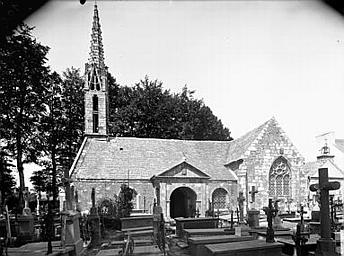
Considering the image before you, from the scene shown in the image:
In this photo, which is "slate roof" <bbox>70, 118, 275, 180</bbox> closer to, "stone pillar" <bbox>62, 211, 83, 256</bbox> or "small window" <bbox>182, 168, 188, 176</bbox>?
"small window" <bbox>182, 168, 188, 176</bbox>

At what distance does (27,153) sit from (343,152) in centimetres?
519

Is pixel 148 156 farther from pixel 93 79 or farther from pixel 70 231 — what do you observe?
pixel 70 231

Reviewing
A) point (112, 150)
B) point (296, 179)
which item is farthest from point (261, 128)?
point (112, 150)

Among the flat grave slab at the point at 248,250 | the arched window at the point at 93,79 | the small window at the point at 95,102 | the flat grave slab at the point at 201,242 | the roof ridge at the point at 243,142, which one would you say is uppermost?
the arched window at the point at 93,79

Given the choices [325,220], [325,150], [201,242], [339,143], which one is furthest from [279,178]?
[339,143]

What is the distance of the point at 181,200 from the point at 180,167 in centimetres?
172

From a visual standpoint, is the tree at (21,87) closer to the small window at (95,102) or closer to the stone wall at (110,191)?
the stone wall at (110,191)

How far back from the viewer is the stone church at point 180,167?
474 inches

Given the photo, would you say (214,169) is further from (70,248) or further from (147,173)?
(70,248)

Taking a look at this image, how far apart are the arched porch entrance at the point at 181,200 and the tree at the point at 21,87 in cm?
903

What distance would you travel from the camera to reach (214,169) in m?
15.1

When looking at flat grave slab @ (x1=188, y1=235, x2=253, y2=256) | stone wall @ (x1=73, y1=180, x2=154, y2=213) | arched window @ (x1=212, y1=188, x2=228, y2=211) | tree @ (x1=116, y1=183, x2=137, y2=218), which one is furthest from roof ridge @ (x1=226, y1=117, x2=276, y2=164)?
flat grave slab @ (x1=188, y1=235, x2=253, y2=256)

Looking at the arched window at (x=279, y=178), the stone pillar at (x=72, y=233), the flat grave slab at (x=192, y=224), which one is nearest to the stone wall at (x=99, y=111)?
the flat grave slab at (x=192, y=224)

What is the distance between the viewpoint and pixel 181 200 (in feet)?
48.2
